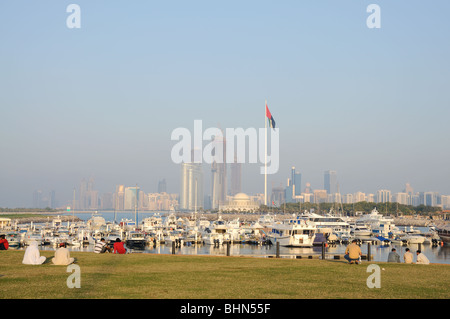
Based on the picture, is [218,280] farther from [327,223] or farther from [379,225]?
[379,225]

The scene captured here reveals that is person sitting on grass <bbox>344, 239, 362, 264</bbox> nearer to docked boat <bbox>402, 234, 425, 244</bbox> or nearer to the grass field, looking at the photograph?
the grass field

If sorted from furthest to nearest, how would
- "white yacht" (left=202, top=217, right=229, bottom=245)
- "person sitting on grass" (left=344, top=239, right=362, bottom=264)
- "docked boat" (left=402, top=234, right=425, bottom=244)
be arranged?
1. "docked boat" (left=402, top=234, right=425, bottom=244)
2. "white yacht" (left=202, top=217, right=229, bottom=245)
3. "person sitting on grass" (left=344, top=239, right=362, bottom=264)

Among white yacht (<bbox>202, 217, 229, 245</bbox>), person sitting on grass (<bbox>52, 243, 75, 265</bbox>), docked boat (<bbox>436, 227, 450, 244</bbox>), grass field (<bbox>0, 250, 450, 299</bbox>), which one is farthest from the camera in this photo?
docked boat (<bbox>436, 227, 450, 244</bbox>)

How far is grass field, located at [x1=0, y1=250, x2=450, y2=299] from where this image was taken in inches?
643

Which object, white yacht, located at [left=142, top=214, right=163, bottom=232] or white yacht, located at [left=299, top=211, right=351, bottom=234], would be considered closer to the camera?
white yacht, located at [left=299, top=211, right=351, bottom=234]

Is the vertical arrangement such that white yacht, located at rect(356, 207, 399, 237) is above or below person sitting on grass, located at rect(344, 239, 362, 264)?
below

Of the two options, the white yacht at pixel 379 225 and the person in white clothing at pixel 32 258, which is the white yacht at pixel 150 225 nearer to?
the white yacht at pixel 379 225

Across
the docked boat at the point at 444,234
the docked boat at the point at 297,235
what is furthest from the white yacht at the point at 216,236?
the docked boat at the point at 444,234

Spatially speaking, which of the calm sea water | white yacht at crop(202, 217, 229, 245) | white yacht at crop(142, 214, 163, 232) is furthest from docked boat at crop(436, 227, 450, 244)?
white yacht at crop(142, 214, 163, 232)

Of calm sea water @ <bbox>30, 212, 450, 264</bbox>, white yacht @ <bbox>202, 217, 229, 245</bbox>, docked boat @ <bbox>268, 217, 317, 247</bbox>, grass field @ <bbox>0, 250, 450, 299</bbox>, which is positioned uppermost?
grass field @ <bbox>0, 250, 450, 299</bbox>

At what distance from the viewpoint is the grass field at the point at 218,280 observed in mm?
16344

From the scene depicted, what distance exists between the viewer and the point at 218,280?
19.5 metres
